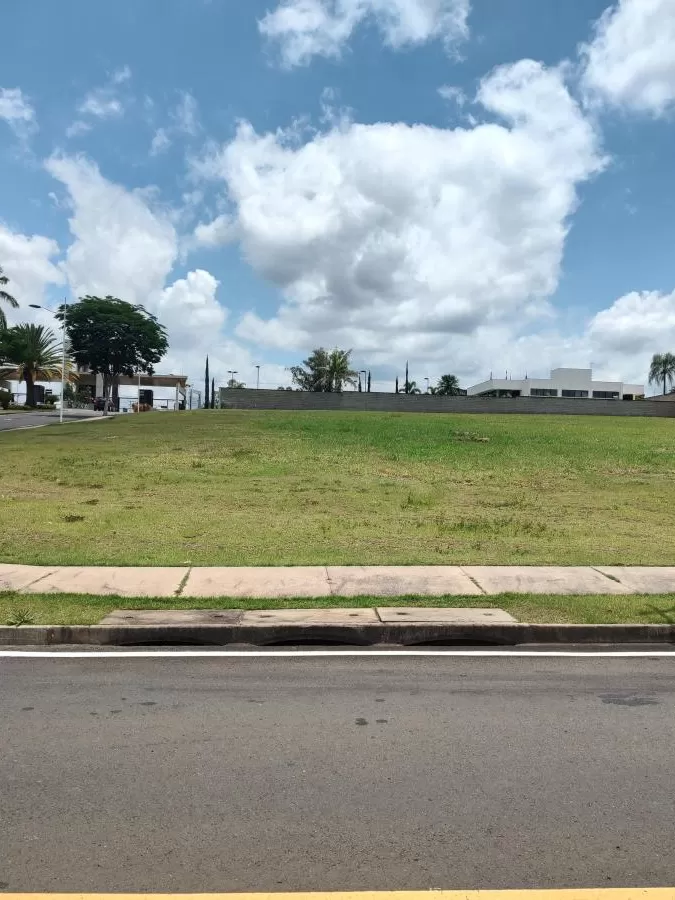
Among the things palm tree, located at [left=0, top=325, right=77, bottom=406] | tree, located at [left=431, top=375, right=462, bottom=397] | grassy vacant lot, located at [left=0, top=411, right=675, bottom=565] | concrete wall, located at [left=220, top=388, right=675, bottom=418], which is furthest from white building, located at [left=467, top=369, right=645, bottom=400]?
grassy vacant lot, located at [left=0, top=411, right=675, bottom=565]

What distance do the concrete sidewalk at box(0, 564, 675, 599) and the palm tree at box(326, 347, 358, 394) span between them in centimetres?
7342

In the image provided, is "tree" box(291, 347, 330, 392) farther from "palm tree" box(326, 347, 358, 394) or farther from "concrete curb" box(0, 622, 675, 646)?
"concrete curb" box(0, 622, 675, 646)

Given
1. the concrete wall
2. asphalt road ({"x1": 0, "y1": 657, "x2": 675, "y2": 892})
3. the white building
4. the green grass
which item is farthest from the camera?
the white building

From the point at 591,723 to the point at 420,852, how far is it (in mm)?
2162

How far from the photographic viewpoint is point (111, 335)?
64.9m

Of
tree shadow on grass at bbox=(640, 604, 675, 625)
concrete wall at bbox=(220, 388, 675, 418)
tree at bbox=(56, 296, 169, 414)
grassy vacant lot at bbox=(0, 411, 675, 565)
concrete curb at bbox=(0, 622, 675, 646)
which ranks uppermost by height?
tree at bbox=(56, 296, 169, 414)

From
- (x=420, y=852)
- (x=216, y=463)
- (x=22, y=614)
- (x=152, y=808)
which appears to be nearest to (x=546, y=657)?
(x=420, y=852)

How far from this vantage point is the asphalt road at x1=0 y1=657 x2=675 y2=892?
129 inches

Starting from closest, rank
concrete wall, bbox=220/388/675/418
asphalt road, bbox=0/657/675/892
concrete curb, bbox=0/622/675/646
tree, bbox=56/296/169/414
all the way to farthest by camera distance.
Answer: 1. asphalt road, bbox=0/657/675/892
2. concrete curb, bbox=0/622/675/646
3. concrete wall, bbox=220/388/675/418
4. tree, bbox=56/296/169/414

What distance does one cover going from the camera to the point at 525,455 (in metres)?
23.7

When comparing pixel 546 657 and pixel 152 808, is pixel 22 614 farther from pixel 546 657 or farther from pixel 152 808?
pixel 546 657

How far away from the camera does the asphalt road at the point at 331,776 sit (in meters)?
3.27

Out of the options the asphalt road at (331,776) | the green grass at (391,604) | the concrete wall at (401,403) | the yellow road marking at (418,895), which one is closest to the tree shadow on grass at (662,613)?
the green grass at (391,604)

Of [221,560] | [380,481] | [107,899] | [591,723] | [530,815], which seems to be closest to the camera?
[107,899]
